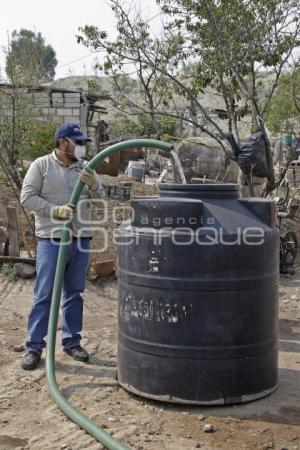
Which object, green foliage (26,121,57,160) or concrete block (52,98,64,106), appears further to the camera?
concrete block (52,98,64,106)

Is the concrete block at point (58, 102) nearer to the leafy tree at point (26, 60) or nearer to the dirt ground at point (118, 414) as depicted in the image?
the leafy tree at point (26, 60)

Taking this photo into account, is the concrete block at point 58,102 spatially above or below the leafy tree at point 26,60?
above

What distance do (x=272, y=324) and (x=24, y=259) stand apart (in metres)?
3.78

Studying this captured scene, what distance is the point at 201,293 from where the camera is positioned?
3.37 metres

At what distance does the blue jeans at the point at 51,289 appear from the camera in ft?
13.8

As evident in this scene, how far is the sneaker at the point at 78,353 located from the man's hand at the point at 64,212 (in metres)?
1.00

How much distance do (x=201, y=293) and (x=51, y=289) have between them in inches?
50.6

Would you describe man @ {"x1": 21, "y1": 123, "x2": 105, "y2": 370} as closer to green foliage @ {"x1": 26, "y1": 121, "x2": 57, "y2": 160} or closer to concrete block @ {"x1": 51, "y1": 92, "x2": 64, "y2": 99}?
green foliage @ {"x1": 26, "y1": 121, "x2": 57, "y2": 160}

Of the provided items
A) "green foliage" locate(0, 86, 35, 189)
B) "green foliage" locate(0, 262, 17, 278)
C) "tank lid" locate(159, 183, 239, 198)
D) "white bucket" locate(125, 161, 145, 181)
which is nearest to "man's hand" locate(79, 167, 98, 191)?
"tank lid" locate(159, 183, 239, 198)

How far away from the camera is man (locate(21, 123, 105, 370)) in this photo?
418 cm

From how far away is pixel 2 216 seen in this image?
28.6 feet

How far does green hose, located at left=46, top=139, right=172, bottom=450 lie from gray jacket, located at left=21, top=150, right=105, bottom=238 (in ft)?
0.80

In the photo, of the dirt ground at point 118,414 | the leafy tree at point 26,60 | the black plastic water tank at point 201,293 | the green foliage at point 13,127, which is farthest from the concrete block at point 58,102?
the black plastic water tank at point 201,293

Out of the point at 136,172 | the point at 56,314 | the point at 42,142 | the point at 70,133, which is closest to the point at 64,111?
the point at 136,172
